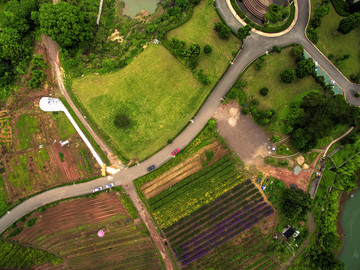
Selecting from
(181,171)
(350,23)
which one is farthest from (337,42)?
(181,171)


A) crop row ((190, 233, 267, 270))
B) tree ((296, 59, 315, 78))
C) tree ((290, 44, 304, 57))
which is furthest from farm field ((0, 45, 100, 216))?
tree ((290, 44, 304, 57))

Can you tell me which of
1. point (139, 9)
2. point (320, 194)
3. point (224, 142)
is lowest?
point (320, 194)

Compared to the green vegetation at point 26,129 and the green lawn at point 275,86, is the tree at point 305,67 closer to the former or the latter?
the green lawn at point 275,86

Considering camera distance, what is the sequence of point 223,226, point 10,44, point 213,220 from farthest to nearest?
point 10,44, point 213,220, point 223,226

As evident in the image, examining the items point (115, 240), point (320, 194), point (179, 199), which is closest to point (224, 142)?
point (179, 199)

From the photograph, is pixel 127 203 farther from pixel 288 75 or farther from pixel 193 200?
pixel 288 75

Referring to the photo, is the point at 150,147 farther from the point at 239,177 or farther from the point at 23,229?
the point at 23,229
